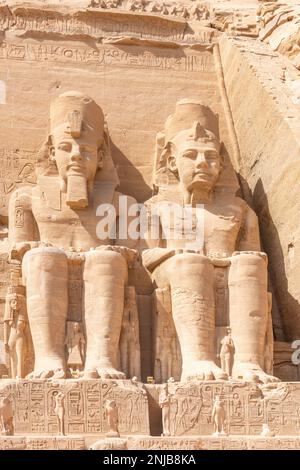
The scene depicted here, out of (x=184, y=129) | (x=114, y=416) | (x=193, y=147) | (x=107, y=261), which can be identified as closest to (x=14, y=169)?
(x=184, y=129)

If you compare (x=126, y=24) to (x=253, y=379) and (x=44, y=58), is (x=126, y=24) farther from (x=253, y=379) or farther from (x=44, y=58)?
(x=253, y=379)

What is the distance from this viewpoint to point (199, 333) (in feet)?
30.9

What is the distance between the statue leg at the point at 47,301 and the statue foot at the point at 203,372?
3.08 feet

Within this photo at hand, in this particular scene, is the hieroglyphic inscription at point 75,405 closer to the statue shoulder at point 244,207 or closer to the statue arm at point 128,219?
the statue arm at point 128,219

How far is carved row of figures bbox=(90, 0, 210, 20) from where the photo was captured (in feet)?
41.8

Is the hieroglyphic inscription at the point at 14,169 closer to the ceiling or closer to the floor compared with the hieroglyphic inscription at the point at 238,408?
closer to the ceiling

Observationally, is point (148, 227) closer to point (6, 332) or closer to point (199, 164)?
point (199, 164)

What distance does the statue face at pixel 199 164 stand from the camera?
10344 mm

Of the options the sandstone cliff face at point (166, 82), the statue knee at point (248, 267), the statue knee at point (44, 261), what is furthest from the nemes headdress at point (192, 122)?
the statue knee at point (44, 261)

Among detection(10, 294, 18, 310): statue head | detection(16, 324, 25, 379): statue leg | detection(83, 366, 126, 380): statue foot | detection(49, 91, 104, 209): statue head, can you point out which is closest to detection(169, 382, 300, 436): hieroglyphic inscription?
detection(83, 366, 126, 380): statue foot

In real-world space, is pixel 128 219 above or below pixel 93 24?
below

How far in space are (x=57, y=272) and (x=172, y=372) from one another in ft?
3.94

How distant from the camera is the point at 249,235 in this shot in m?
10.5

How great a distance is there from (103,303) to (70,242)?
0.85 metres
